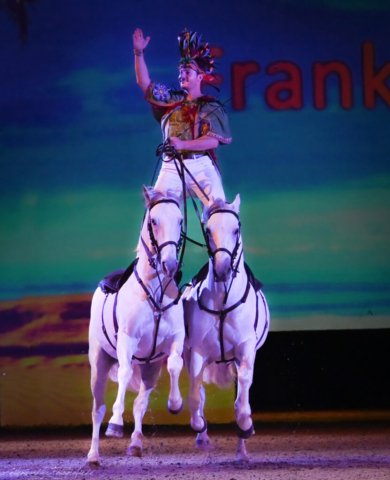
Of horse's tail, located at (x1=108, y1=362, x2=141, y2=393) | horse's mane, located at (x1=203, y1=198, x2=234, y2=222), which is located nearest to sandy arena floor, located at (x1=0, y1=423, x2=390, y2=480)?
horse's tail, located at (x1=108, y1=362, x2=141, y2=393)

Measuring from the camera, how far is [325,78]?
6.71 metres

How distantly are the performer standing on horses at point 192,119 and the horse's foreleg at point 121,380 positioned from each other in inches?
43.1

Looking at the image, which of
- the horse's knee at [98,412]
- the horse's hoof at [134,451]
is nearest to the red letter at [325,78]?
the horse's knee at [98,412]

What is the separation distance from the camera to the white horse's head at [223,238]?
4297 mm

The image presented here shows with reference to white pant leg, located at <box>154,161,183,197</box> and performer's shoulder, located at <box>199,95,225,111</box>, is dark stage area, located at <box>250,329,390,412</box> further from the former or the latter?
performer's shoulder, located at <box>199,95,225,111</box>

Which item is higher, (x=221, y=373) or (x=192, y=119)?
(x=192, y=119)

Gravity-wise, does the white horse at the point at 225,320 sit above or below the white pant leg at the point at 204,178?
below

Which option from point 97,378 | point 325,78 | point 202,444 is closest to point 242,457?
point 202,444

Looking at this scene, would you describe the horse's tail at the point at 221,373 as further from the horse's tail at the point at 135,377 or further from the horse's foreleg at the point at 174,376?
the horse's foreleg at the point at 174,376

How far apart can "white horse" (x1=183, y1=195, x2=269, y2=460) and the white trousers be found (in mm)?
196

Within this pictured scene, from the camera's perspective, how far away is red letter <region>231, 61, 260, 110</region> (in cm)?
667

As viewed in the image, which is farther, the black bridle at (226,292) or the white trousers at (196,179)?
the white trousers at (196,179)

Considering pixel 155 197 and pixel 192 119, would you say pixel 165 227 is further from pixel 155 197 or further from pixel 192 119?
pixel 192 119

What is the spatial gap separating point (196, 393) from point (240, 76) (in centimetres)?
328
